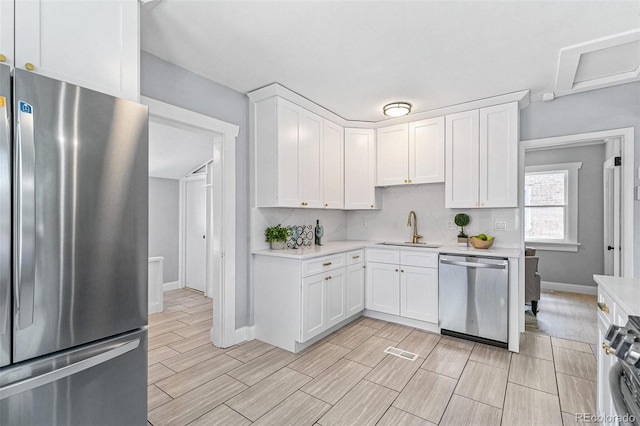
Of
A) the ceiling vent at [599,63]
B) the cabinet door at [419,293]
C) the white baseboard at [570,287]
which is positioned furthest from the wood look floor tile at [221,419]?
the white baseboard at [570,287]

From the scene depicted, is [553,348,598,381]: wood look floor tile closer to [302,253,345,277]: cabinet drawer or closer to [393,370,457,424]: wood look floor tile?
[393,370,457,424]: wood look floor tile

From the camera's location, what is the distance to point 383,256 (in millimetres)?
3785

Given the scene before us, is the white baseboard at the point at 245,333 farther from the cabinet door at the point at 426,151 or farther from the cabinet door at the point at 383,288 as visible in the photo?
the cabinet door at the point at 426,151

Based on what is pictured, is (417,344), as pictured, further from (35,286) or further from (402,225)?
(35,286)

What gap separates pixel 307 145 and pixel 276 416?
8.54 ft

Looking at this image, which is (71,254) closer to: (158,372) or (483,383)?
(158,372)

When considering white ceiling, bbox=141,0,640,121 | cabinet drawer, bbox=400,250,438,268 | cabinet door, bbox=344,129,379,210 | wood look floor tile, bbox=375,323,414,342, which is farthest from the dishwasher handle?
white ceiling, bbox=141,0,640,121

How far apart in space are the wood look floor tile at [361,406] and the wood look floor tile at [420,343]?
0.78 meters

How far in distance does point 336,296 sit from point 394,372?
1012mm

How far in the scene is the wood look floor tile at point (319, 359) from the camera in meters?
2.66

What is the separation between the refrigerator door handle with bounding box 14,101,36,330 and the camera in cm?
118

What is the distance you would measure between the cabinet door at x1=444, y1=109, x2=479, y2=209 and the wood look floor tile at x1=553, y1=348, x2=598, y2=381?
1658 millimetres

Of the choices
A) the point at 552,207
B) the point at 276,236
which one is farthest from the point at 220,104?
the point at 552,207

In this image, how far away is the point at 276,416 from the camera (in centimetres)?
204
